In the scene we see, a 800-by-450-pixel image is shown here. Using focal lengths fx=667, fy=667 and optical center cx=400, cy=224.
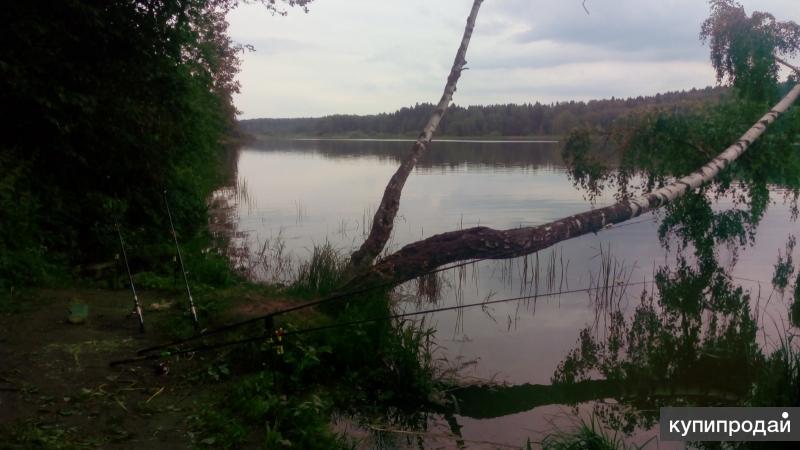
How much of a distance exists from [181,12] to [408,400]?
585cm

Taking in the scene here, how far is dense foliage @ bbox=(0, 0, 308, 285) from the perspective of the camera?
656cm

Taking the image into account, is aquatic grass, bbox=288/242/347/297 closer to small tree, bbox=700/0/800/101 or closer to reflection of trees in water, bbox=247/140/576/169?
small tree, bbox=700/0/800/101

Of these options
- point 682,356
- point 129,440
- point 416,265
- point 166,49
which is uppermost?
point 166,49

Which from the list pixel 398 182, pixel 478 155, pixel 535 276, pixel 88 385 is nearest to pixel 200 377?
pixel 88 385

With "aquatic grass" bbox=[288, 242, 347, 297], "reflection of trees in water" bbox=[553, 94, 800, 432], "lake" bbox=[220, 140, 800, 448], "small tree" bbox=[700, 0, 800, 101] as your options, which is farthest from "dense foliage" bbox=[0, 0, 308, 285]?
"small tree" bbox=[700, 0, 800, 101]

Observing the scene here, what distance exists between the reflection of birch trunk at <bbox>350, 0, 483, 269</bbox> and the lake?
0.97m

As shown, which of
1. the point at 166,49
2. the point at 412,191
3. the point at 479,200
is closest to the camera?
the point at 166,49

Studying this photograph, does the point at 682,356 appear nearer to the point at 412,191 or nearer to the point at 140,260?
the point at 140,260

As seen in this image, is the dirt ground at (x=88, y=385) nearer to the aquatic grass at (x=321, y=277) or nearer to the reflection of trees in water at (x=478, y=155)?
the aquatic grass at (x=321, y=277)

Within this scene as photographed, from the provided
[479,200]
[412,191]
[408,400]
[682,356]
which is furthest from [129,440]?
[412,191]

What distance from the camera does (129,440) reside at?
169 inches

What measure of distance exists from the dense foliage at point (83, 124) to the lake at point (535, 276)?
3.29 meters

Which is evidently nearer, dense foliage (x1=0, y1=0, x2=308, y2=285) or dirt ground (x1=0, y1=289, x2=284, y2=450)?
dirt ground (x1=0, y1=289, x2=284, y2=450)

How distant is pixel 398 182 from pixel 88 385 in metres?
4.70
